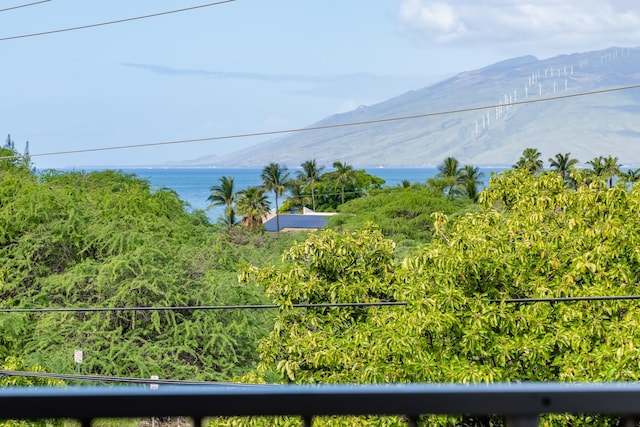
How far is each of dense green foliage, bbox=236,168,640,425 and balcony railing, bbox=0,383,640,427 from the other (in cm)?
559

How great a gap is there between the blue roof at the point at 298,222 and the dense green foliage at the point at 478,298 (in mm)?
55132

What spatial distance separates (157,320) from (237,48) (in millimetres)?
163648

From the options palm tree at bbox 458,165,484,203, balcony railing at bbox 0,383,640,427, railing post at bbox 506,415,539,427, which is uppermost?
palm tree at bbox 458,165,484,203

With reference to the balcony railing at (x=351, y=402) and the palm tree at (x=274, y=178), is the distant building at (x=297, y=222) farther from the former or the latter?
the balcony railing at (x=351, y=402)

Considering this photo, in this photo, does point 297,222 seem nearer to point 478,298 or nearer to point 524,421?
point 478,298

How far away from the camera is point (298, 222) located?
6781 cm

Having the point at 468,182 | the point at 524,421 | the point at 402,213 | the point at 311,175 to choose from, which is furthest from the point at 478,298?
the point at 311,175

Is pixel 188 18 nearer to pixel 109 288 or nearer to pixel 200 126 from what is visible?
pixel 200 126

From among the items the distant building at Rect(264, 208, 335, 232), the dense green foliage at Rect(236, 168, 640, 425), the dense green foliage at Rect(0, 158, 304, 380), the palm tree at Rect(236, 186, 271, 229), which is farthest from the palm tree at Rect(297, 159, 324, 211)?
the dense green foliage at Rect(236, 168, 640, 425)

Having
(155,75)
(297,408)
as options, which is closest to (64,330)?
(297,408)

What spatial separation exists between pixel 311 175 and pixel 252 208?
22148 mm

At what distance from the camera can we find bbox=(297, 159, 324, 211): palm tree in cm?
8000

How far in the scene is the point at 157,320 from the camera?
17922 millimetres

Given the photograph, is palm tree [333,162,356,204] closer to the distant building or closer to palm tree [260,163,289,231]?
the distant building
